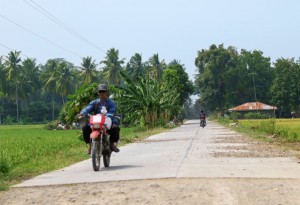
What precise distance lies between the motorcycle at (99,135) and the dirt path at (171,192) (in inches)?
79.0

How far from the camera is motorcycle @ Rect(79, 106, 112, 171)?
906 cm

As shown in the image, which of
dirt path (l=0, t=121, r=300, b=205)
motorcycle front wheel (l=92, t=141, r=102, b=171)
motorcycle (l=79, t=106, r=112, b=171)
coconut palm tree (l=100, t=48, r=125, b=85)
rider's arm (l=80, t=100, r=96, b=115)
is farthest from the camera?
coconut palm tree (l=100, t=48, r=125, b=85)

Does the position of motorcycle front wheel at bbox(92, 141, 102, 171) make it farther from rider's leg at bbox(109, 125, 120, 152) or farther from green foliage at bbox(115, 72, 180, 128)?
green foliage at bbox(115, 72, 180, 128)

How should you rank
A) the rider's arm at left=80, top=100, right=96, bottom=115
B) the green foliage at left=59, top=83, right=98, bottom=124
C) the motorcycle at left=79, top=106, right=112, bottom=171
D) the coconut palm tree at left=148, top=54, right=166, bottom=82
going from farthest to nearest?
the coconut palm tree at left=148, top=54, right=166, bottom=82 → the green foliage at left=59, top=83, right=98, bottom=124 → the rider's arm at left=80, top=100, right=96, bottom=115 → the motorcycle at left=79, top=106, right=112, bottom=171

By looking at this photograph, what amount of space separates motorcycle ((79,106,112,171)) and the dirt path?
6.58ft

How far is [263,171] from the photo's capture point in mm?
8125

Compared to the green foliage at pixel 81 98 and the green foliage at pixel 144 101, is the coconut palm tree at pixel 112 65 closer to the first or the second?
the green foliage at pixel 144 101

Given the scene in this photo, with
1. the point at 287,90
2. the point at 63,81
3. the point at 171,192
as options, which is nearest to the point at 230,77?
the point at 287,90

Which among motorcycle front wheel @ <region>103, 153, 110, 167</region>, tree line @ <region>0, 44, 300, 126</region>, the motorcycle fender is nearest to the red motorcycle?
the motorcycle fender

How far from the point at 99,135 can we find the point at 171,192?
3.52m

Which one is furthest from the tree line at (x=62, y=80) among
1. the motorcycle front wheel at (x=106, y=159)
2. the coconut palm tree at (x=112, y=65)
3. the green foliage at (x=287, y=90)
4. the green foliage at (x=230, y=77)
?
the motorcycle front wheel at (x=106, y=159)

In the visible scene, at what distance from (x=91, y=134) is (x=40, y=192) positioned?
261cm

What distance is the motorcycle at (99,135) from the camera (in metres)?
9.06

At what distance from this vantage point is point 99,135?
9242mm
